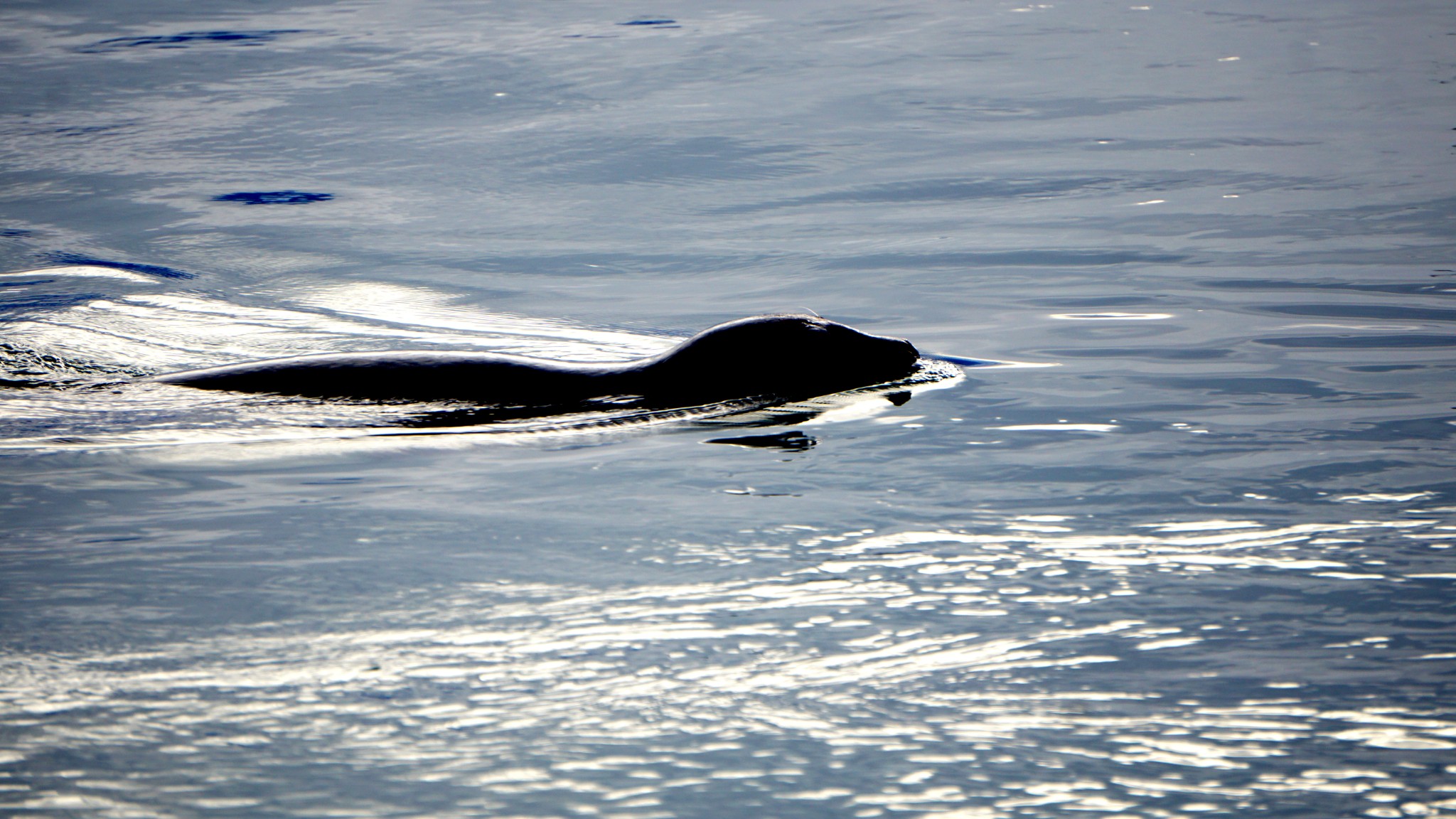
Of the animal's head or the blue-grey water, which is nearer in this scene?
the blue-grey water

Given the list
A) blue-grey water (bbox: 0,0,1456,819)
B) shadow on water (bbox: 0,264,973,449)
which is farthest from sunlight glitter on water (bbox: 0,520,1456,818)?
shadow on water (bbox: 0,264,973,449)

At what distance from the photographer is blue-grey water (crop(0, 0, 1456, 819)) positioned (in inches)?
110

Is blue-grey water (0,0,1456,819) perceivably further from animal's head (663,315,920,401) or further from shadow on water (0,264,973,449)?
animal's head (663,315,920,401)

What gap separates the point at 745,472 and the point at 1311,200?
541 cm

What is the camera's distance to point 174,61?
1468 centimetres

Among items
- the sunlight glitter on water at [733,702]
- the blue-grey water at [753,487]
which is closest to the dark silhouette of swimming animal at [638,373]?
the blue-grey water at [753,487]

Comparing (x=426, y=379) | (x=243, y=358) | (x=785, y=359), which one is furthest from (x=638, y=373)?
(x=243, y=358)

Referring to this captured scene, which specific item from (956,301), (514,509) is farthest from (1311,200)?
(514,509)

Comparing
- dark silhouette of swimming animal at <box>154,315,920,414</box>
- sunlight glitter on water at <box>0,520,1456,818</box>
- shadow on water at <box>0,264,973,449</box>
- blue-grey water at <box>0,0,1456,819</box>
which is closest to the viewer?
sunlight glitter on water at <box>0,520,1456,818</box>

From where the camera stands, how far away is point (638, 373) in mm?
5617

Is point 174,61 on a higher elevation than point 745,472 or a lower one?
higher

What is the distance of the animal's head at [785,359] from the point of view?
5.62 m

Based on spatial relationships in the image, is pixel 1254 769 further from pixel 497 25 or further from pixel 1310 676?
pixel 497 25

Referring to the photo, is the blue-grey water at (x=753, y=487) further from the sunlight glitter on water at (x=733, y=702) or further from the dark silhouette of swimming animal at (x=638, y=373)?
the dark silhouette of swimming animal at (x=638, y=373)
